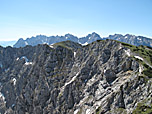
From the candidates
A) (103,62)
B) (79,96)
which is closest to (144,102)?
(103,62)

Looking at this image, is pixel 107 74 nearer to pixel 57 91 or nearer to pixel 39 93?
pixel 57 91

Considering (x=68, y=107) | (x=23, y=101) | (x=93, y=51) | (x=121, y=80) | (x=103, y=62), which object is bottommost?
(x=23, y=101)

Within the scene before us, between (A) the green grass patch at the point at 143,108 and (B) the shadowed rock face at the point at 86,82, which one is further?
(B) the shadowed rock face at the point at 86,82

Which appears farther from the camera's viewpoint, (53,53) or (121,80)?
(53,53)

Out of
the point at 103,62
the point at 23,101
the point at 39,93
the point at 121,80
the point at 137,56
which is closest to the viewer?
the point at 121,80

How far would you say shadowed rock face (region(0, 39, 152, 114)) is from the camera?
228 ft

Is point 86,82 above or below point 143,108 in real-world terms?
below

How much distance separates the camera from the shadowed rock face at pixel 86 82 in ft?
228

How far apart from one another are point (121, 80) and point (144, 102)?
86.7 ft

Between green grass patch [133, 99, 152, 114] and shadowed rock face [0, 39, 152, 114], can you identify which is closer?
green grass patch [133, 99, 152, 114]

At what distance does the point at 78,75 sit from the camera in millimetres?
113938

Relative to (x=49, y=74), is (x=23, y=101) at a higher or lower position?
lower

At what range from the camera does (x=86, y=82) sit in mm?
107250

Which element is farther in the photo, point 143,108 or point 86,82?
point 86,82
